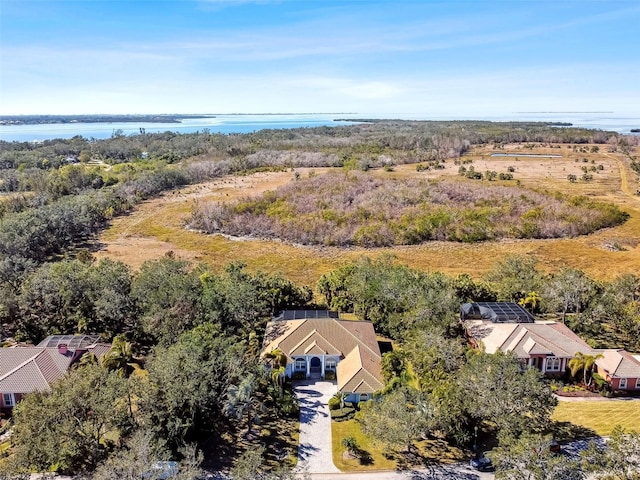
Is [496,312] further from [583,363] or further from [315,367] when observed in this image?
[315,367]

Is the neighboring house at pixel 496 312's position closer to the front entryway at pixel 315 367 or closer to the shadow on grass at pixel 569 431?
the shadow on grass at pixel 569 431

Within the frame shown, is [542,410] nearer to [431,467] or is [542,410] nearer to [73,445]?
[431,467]

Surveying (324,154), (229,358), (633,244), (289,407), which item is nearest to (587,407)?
(289,407)

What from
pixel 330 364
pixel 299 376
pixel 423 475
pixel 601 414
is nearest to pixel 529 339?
pixel 601 414

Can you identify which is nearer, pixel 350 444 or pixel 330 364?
pixel 350 444

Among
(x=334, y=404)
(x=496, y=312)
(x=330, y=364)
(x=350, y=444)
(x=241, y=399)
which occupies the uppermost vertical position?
(x=496, y=312)

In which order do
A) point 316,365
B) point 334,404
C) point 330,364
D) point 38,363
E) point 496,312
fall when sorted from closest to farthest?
point 334,404 → point 38,363 → point 330,364 → point 316,365 → point 496,312

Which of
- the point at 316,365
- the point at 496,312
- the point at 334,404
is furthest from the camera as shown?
the point at 496,312
